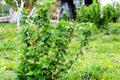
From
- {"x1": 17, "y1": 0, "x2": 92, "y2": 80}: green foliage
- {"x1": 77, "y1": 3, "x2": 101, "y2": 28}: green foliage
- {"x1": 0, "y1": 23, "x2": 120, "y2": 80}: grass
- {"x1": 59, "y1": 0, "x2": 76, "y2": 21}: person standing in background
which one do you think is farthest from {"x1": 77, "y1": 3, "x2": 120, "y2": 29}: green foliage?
{"x1": 17, "y1": 0, "x2": 92, "y2": 80}: green foliage

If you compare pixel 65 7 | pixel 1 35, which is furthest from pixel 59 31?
pixel 65 7

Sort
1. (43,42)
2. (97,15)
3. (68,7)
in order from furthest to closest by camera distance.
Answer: (68,7)
(97,15)
(43,42)

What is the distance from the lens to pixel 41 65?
3574 mm

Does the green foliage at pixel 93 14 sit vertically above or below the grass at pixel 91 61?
above

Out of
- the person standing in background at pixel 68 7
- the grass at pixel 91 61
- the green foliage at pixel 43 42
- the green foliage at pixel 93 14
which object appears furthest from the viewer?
the person standing in background at pixel 68 7

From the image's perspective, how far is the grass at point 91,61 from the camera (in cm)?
491

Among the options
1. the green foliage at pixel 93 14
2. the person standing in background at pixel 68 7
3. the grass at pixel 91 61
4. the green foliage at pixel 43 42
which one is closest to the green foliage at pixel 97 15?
the green foliage at pixel 93 14

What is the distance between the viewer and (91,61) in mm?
6348

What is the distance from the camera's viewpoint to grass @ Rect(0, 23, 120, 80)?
4.91m

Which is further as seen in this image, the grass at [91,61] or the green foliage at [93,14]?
the green foliage at [93,14]

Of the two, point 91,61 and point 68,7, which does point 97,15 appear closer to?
point 91,61

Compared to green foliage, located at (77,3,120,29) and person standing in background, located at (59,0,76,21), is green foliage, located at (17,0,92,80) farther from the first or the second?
person standing in background, located at (59,0,76,21)

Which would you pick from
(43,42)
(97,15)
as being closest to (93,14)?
(97,15)

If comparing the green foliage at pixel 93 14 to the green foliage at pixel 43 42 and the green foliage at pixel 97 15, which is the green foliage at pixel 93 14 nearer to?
the green foliage at pixel 97 15
